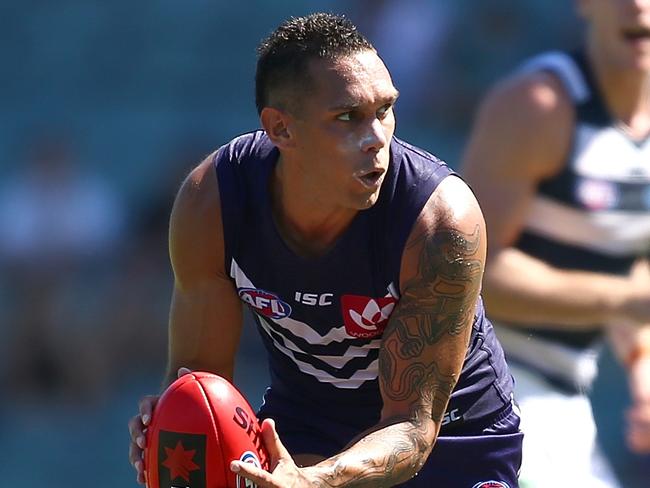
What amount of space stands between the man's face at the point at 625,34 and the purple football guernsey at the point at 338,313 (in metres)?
1.74

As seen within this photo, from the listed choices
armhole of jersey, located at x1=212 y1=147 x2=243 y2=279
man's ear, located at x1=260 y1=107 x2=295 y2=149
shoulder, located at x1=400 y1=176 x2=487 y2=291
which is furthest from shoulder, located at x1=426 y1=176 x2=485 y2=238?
armhole of jersey, located at x1=212 y1=147 x2=243 y2=279

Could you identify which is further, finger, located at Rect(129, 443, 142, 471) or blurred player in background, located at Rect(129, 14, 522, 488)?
finger, located at Rect(129, 443, 142, 471)

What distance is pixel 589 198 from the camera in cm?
550

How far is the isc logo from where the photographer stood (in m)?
3.85

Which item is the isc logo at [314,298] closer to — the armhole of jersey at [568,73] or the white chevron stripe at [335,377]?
the white chevron stripe at [335,377]

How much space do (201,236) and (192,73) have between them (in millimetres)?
6910

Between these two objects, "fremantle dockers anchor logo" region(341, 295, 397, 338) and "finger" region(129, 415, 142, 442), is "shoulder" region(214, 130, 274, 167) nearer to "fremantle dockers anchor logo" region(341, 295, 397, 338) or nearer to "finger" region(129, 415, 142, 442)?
"fremantle dockers anchor logo" region(341, 295, 397, 338)

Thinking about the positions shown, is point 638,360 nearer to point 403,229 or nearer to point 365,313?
point 365,313

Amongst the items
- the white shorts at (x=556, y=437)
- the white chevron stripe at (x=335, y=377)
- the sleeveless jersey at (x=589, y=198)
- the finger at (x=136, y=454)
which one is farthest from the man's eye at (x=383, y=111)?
the sleeveless jersey at (x=589, y=198)

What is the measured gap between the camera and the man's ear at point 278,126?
12.5ft

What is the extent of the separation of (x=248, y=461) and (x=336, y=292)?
56 centimetres

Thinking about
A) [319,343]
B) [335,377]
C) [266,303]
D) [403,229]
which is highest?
[403,229]

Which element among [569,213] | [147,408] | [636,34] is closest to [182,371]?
[147,408]

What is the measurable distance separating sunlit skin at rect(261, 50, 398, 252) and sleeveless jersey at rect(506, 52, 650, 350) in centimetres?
186
